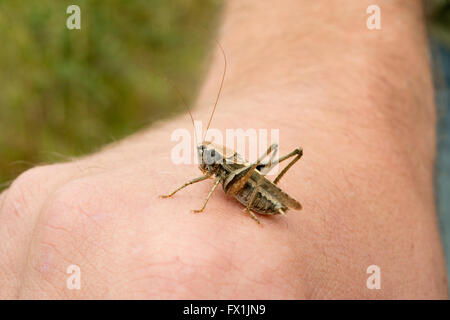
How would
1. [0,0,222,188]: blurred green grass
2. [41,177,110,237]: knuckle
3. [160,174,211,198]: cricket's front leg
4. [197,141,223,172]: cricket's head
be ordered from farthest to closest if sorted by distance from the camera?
1. [0,0,222,188]: blurred green grass
2. [197,141,223,172]: cricket's head
3. [160,174,211,198]: cricket's front leg
4. [41,177,110,237]: knuckle

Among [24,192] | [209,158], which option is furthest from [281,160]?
[24,192]

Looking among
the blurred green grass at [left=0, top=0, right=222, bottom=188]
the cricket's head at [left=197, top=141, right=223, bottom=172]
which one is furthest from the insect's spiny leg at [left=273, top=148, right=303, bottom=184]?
the blurred green grass at [left=0, top=0, right=222, bottom=188]

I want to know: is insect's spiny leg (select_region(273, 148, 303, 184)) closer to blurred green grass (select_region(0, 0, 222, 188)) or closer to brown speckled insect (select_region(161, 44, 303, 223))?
brown speckled insect (select_region(161, 44, 303, 223))

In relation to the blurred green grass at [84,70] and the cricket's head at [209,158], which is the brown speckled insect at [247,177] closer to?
the cricket's head at [209,158]
